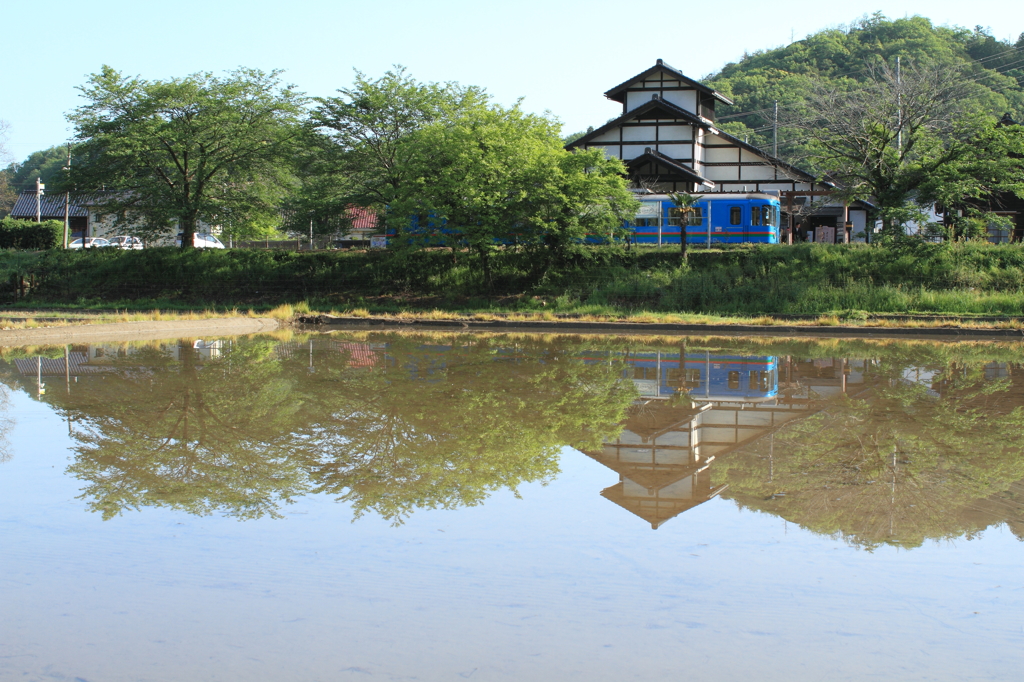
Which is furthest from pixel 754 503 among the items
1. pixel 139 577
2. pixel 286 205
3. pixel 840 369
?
pixel 286 205

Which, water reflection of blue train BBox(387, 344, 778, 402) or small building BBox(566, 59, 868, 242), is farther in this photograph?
small building BBox(566, 59, 868, 242)

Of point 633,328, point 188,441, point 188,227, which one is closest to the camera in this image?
point 188,441

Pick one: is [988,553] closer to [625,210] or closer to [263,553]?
[263,553]

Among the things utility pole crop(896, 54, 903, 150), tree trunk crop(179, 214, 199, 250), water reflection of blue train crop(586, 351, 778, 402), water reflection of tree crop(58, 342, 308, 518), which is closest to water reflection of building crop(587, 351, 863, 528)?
water reflection of blue train crop(586, 351, 778, 402)

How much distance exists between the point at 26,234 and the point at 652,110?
31959 mm

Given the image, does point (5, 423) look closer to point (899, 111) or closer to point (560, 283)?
point (560, 283)

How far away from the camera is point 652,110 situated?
3841 centimetres

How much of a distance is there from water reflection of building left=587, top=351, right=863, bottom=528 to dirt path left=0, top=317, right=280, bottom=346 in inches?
473

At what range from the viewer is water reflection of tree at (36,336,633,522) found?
259 inches

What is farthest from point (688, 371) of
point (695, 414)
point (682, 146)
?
point (682, 146)

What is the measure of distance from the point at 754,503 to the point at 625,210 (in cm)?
2544

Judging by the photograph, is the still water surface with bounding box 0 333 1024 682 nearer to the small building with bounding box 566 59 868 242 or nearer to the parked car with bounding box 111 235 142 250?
the small building with bounding box 566 59 868 242

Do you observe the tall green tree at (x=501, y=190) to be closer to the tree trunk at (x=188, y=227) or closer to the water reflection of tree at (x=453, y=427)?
the tree trunk at (x=188, y=227)

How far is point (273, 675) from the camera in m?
3.70
